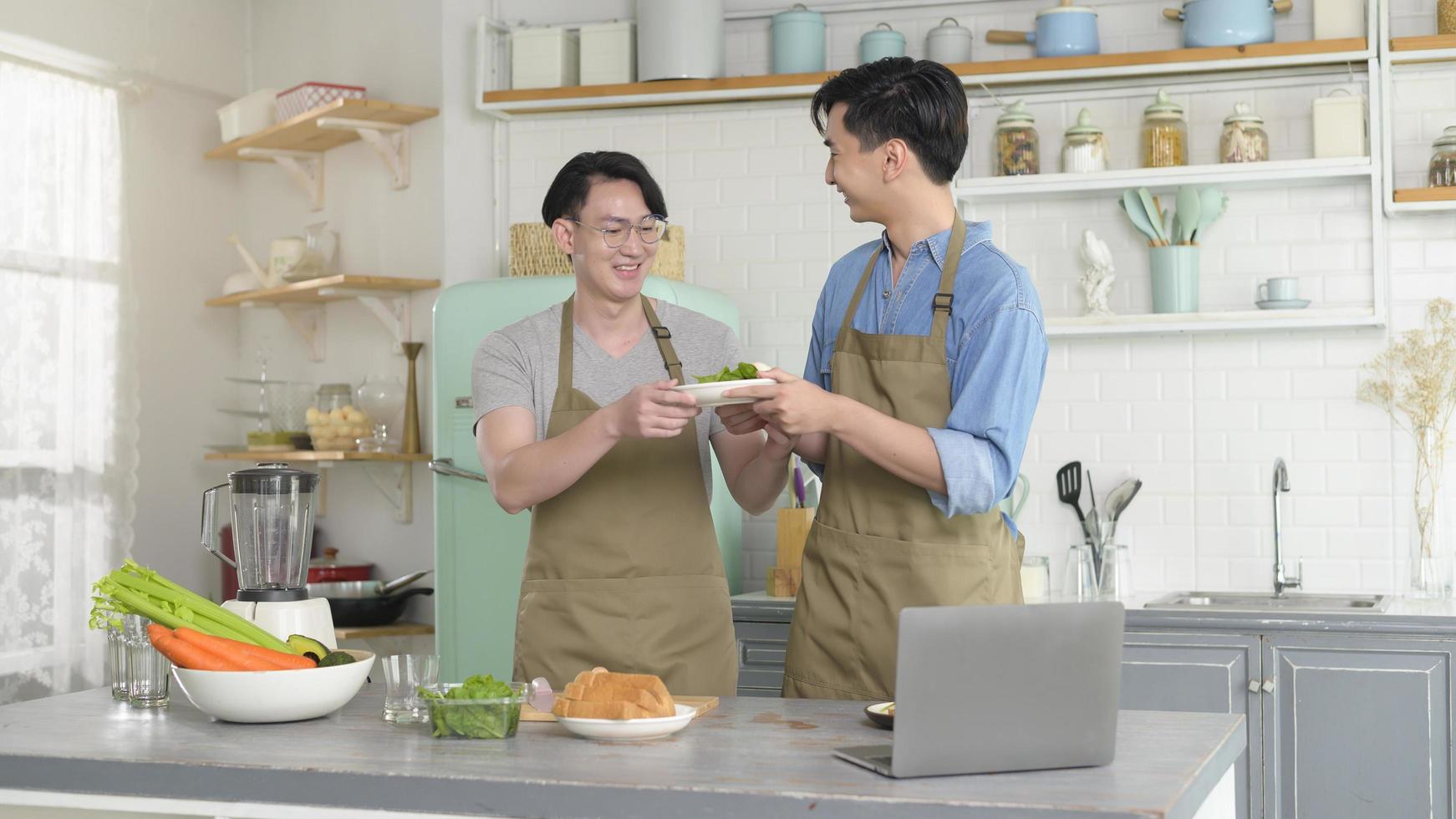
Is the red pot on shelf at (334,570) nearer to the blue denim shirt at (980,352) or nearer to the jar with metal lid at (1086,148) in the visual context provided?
the jar with metal lid at (1086,148)

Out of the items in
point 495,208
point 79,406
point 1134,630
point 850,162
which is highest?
point 495,208

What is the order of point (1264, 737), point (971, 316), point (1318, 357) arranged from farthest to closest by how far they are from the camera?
1. point (1318, 357)
2. point (1264, 737)
3. point (971, 316)

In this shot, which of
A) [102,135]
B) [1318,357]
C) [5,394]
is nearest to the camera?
[1318,357]

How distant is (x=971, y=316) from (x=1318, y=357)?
96.0 inches

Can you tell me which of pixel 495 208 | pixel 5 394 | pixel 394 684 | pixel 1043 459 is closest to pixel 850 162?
pixel 394 684

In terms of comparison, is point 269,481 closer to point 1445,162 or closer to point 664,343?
point 664,343

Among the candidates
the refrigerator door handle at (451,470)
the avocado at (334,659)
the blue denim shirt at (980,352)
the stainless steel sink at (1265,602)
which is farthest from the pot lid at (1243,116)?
the avocado at (334,659)

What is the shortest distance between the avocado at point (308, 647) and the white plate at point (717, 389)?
0.69 m

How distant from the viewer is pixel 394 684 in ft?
6.82

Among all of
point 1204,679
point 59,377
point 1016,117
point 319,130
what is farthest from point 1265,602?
point 59,377

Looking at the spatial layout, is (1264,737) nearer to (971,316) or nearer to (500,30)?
(971,316)

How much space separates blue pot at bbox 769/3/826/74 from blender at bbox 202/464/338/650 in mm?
2735

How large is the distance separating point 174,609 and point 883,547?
3.68 feet

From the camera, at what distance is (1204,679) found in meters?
3.84
